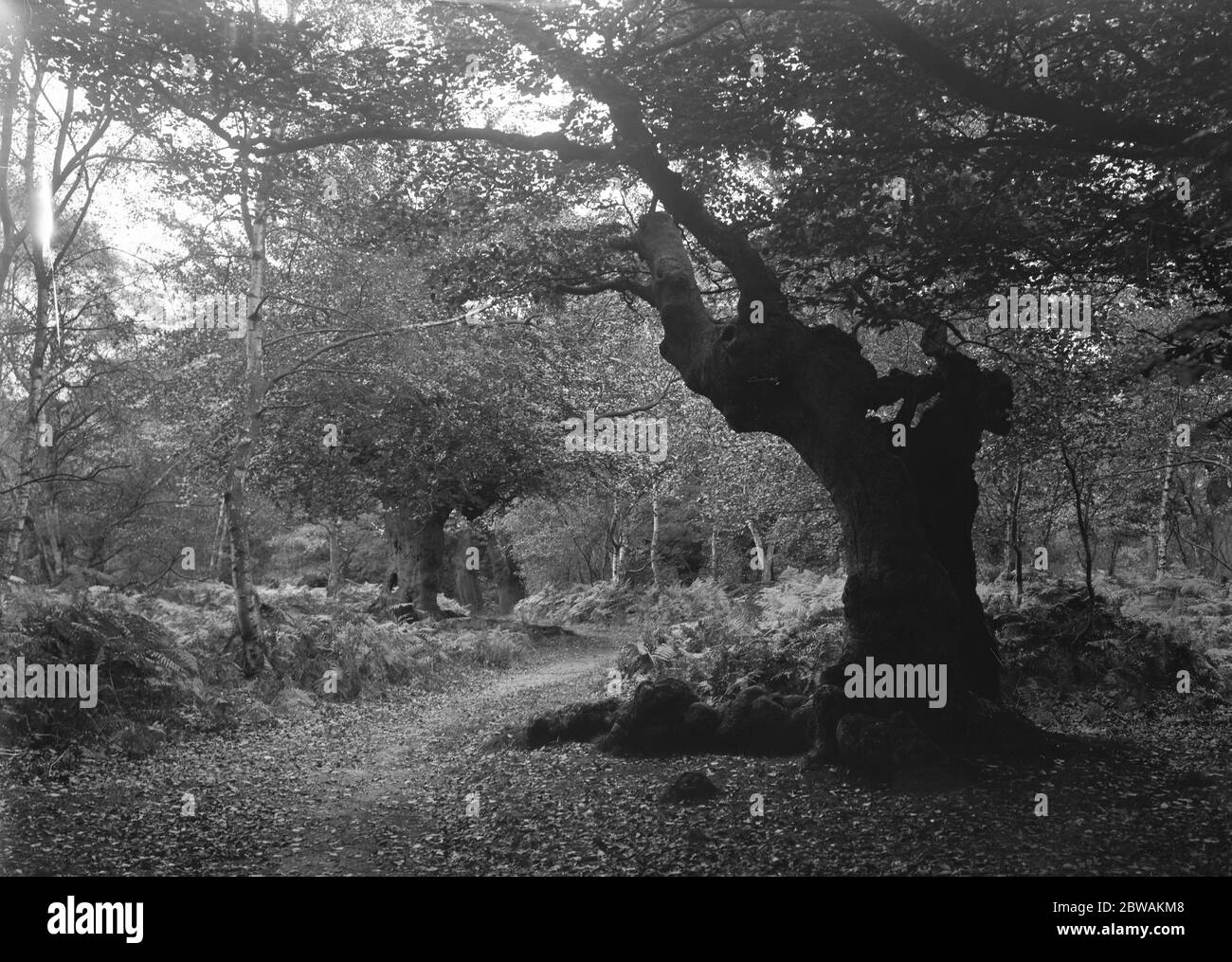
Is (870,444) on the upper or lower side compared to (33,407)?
lower

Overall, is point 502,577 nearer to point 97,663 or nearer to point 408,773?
point 97,663

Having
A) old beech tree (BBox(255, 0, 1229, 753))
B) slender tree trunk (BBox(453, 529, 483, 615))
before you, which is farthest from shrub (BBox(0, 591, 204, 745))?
slender tree trunk (BBox(453, 529, 483, 615))

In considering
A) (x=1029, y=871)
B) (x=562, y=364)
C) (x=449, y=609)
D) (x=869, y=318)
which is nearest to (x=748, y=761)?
(x=1029, y=871)

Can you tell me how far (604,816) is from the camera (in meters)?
7.09

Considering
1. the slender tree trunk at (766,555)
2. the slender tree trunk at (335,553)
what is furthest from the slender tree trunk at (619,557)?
the slender tree trunk at (335,553)

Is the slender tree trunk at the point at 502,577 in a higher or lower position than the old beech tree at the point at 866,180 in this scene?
lower

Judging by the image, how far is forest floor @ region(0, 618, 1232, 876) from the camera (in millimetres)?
5906

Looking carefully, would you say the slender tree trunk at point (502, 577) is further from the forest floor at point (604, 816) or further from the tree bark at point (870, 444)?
the tree bark at point (870, 444)

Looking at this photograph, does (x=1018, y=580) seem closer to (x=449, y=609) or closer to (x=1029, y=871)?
(x=1029, y=871)

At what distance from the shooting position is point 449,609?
25.0 m

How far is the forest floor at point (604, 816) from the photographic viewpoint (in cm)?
591

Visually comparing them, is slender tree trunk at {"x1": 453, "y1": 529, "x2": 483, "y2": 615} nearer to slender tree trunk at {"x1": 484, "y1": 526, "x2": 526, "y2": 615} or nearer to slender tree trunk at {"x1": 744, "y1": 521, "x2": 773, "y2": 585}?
slender tree trunk at {"x1": 484, "y1": 526, "x2": 526, "y2": 615}

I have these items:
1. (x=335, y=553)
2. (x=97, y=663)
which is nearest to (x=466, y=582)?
(x=335, y=553)
